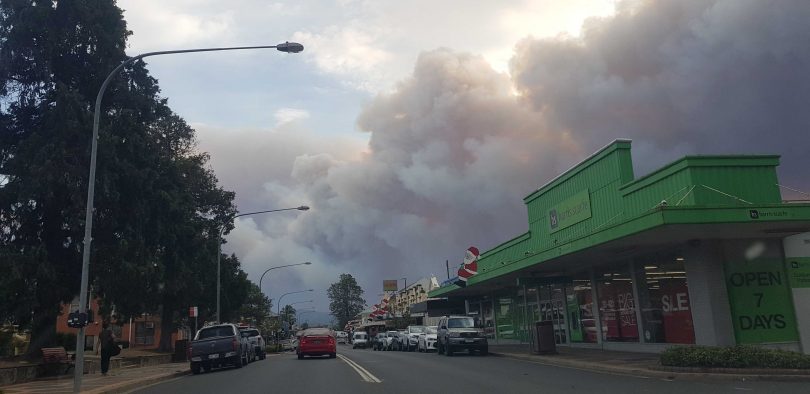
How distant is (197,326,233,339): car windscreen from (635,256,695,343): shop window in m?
16.6

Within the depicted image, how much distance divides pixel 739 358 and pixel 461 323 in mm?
16827

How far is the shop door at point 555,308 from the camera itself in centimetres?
3167

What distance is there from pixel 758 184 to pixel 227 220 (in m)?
36.7

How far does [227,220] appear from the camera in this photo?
4672 cm

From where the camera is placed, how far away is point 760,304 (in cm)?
1972

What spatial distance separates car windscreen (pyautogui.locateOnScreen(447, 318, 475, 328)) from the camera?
1208 inches

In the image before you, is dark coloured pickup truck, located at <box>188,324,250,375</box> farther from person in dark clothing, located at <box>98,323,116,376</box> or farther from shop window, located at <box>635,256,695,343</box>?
shop window, located at <box>635,256,695,343</box>

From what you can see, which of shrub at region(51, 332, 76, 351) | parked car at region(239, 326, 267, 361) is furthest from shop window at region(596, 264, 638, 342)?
shrub at region(51, 332, 76, 351)

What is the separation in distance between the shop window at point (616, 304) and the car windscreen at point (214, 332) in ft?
52.7

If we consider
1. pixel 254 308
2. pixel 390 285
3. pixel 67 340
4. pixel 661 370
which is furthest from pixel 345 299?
pixel 661 370

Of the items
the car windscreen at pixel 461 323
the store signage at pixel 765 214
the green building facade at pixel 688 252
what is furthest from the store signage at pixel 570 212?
the store signage at pixel 765 214

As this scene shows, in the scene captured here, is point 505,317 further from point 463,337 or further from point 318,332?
point 318,332

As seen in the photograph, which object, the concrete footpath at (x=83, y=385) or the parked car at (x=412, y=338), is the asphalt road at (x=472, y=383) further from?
the parked car at (x=412, y=338)

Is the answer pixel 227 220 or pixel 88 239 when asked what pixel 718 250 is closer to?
pixel 88 239
